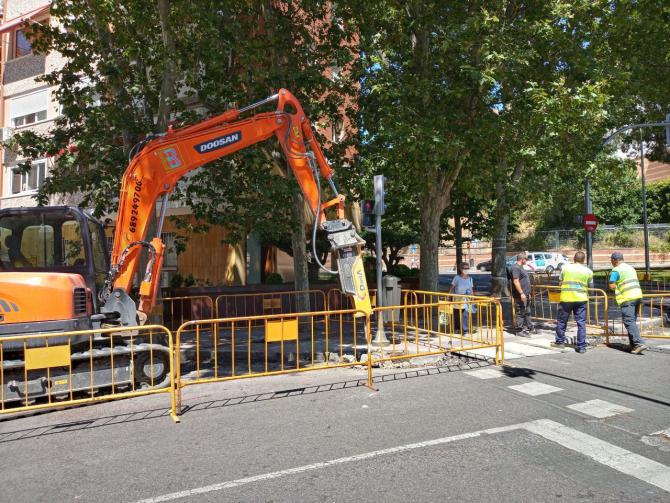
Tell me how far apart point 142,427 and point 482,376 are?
4908 millimetres

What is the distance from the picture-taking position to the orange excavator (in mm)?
6363

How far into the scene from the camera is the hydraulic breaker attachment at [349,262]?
25.9 ft

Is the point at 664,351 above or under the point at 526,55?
under

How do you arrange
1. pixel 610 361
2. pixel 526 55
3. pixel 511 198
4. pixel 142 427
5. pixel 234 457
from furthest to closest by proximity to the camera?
pixel 511 198 < pixel 526 55 < pixel 610 361 < pixel 142 427 < pixel 234 457

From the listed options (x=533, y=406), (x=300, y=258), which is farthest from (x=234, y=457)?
(x=300, y=258)

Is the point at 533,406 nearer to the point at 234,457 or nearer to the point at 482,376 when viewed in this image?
the point at 482,376

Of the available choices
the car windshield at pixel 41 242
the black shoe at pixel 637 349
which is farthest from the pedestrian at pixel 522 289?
the car windshield at pixel 41 242

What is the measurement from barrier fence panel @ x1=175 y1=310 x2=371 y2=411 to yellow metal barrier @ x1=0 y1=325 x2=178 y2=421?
23.0 inches

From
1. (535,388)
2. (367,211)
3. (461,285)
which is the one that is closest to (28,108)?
(367,211)

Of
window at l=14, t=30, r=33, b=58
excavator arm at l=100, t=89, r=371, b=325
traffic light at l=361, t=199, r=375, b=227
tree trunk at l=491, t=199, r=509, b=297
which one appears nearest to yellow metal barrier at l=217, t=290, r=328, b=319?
traffic light at l=361, t=199, r=375, b=227

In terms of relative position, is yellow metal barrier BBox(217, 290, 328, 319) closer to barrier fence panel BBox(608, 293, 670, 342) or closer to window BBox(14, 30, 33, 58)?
barrier fence panel BBox(608, 293, 670, 342)

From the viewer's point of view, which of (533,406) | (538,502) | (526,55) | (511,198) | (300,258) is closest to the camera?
(538,502)

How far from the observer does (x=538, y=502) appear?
362cm

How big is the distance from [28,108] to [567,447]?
2529 centimetres
